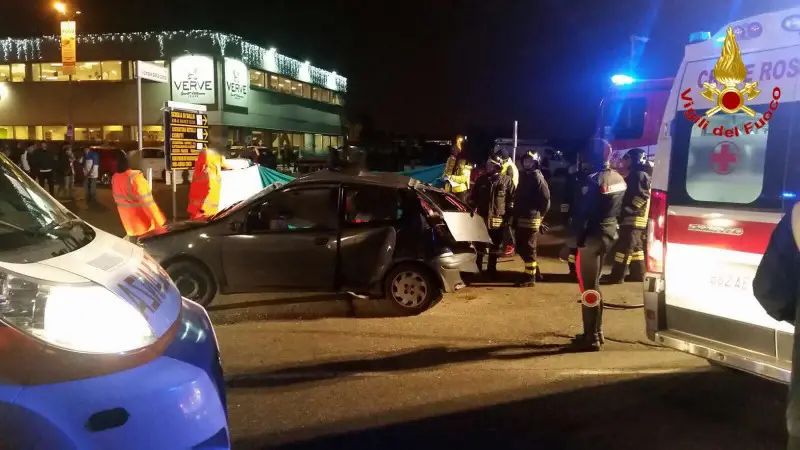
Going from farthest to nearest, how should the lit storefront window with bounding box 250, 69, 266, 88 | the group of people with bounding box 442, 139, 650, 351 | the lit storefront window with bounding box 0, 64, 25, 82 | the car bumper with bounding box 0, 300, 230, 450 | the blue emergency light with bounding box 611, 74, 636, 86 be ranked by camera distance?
the lit storefront window with bounding box 250, 69, 266, 88 < the lit storefront window with bounding box 0, 64, 25, 82 < the blue emergency light with bounding box 611, 74, 636, 86 < the group of people with bounding box 442, 139, 650, 351 < the car bumper with bounding box 0, 300, 230, 450

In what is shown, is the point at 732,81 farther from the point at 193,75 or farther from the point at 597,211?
the point at 193,75

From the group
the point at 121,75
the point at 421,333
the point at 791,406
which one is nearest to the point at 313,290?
the point at 421,333

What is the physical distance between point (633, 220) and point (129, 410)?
844 cm

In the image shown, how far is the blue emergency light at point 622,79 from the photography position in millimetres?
13864

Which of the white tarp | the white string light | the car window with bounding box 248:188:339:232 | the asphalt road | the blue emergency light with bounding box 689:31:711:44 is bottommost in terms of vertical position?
the asphalt road

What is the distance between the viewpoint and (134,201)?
26.2 feet

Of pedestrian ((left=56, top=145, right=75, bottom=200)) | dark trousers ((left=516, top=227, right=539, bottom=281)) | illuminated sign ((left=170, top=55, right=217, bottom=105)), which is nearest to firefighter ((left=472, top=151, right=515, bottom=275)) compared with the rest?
dark trousers ((left=516, top=227, right=539, bottom=281))

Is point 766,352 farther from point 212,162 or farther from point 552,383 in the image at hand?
point 212,162

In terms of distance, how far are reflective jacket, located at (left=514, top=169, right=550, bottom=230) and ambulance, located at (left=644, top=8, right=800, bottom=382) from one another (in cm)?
400

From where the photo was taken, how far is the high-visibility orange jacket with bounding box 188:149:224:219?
8.89m

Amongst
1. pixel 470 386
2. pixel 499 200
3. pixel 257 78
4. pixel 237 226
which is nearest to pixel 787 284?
pixel 470 386

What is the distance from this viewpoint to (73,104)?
41.2m

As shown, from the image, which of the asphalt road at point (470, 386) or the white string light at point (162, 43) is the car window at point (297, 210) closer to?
the asphalt road at point (470, 386)

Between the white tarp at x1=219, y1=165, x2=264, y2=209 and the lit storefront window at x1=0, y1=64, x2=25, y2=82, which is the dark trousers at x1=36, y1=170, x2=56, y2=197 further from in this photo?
the lit storefront window at x1=0, y1=64, x2=25, y2=82
